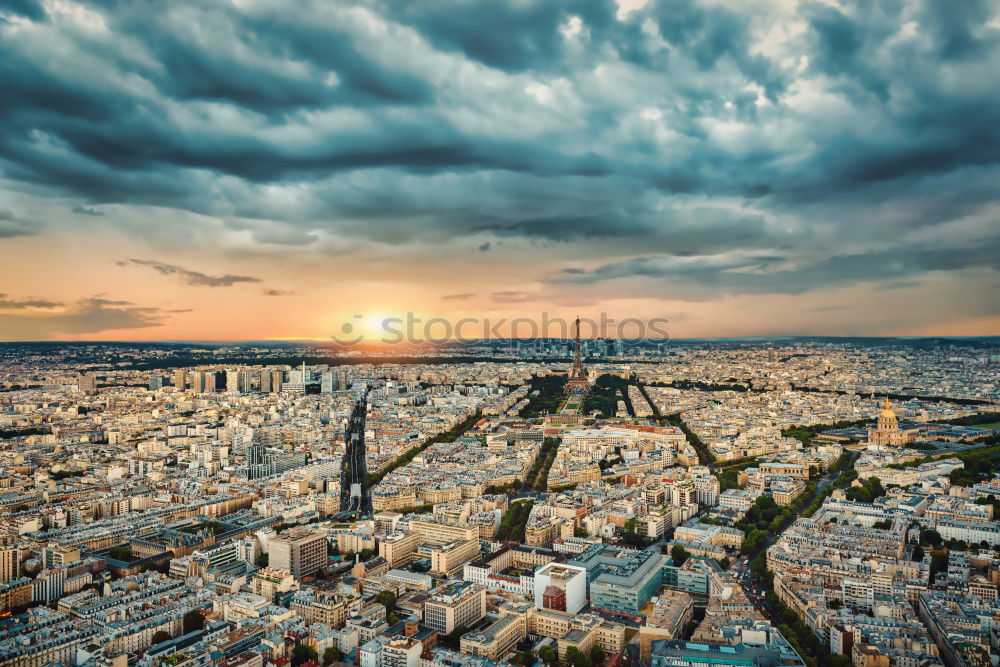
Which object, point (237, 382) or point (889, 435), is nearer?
point (889, 435)

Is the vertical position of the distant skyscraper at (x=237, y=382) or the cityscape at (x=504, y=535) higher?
the distant skyscraper at (x=237, y=382)

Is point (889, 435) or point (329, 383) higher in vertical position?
point (329, 383)

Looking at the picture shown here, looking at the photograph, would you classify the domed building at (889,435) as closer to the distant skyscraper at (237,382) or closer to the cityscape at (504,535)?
the cityscape at (504,535)

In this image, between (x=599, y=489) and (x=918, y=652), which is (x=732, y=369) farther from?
(x=918, y=652)

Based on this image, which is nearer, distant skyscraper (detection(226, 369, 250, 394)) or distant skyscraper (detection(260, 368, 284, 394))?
distant skyscraper (detection(226, 369, 250, 394))

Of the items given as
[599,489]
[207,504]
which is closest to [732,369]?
[599,489]

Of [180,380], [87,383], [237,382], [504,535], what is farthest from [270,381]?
[504,535]

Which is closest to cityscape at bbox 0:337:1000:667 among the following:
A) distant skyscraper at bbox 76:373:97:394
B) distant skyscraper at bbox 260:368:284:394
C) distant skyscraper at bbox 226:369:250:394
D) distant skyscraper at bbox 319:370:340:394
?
distant skyscraper at bbox 76:373:97:394

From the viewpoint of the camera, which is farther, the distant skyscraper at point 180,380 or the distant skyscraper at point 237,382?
the distant skyscraper at point 180,380

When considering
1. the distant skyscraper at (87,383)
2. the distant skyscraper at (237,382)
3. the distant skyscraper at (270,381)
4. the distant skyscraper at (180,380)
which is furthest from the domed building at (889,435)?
the distant skyscraper at (87,383)

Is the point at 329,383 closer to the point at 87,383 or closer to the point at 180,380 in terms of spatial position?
the point at 180,380

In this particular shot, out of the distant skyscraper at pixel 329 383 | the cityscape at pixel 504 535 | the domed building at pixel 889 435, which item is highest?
the distant skyscraper at pixel 329 383

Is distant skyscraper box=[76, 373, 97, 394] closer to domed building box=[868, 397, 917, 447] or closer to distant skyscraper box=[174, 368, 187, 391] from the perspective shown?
distant skyscraper box=[174, 368, 187, 391]
